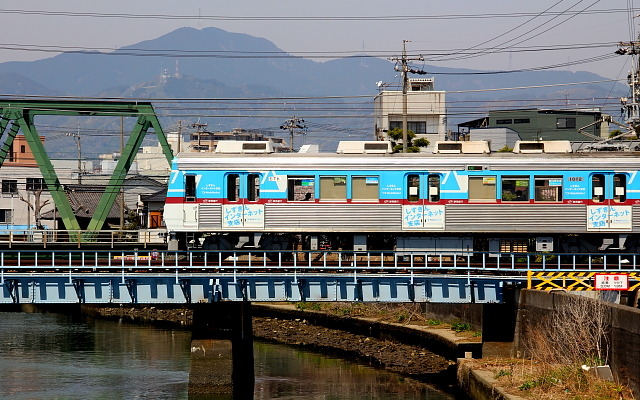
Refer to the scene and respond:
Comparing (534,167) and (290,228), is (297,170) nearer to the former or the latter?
(290,228)

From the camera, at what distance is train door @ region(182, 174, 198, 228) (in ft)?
106

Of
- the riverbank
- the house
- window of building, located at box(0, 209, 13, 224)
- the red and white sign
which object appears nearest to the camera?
the red and white sign

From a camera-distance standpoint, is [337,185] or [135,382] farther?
[135,382]

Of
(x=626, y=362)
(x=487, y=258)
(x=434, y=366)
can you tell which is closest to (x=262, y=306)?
(x=434, y=366)

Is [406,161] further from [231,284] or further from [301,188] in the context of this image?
[231,284]

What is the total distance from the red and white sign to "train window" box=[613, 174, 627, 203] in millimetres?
6973

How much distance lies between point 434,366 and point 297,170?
1051 centimetres

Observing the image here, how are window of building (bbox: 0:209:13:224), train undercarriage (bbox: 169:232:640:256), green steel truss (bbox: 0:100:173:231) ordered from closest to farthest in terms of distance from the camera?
train undercarriage (bbox: 169:232:640:256)
green steel truss (bbox: 0:100:173:231)
window of building (bbox: 0:209:13:224)

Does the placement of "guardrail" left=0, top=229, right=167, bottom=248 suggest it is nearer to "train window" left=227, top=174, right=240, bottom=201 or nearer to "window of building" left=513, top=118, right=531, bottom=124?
"train window" left=227, top=174, right=240, bottom=201

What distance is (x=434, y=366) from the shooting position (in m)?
37.7

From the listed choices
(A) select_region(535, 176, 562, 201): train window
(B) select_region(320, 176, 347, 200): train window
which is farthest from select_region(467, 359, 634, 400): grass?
(B) select_region(320, 176, 347, 200): train window

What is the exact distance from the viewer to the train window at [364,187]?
3234 cm

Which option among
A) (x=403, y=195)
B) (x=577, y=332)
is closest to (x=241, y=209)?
(x=403, y=195)

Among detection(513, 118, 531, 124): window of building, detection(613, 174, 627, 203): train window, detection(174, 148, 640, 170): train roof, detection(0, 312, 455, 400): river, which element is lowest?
Answer: detection(0, 312, 455, 400): river
